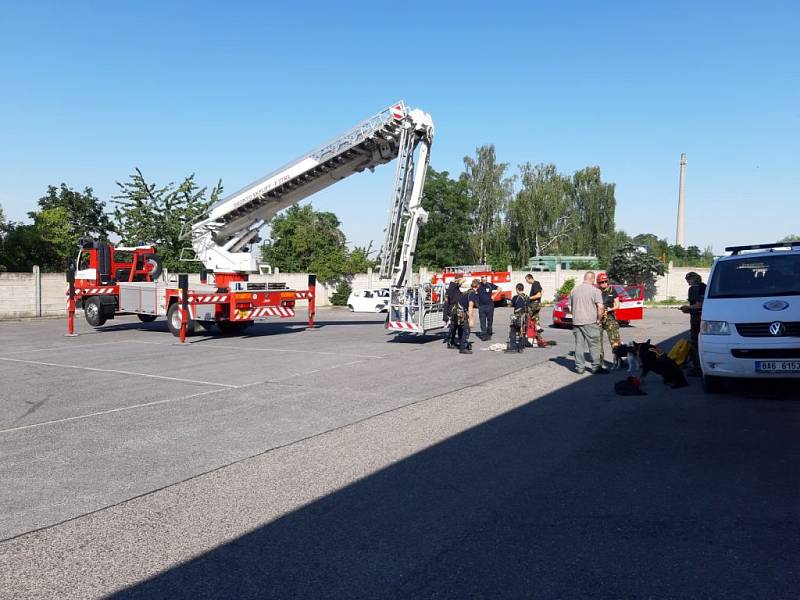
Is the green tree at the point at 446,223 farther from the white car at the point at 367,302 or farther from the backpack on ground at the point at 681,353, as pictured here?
the backpack on ground at the point at 681,353

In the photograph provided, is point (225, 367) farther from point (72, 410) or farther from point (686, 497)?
point (686, 497)

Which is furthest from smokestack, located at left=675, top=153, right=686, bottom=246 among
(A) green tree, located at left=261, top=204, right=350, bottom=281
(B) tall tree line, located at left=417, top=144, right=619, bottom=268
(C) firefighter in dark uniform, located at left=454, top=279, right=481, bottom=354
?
(C) firefighter in dark uniform, located at left=454, top=279, right=481, bottom=354

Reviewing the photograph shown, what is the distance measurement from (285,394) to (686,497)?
621 centimetres

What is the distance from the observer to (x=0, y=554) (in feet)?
14.3

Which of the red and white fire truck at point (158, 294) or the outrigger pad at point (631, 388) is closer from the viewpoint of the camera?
the outrigger pad at point (631, 388)

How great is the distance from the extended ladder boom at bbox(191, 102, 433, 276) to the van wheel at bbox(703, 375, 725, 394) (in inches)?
389

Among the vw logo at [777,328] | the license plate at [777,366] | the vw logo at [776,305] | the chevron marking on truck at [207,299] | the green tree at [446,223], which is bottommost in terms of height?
the license plate at [777,366]

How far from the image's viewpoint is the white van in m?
8.59

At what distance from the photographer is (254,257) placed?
2150cm

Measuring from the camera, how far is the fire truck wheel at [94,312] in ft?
70.1

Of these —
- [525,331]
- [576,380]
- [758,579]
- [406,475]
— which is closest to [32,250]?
[525,331]

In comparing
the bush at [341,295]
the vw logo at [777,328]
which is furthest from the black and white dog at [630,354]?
the bush at [341,295]

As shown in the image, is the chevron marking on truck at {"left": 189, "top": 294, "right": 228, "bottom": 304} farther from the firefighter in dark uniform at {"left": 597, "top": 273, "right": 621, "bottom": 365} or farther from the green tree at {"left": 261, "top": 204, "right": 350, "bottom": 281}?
the green tree at {"left": 261, "top": 204, "right": 350, "bottom": 281}

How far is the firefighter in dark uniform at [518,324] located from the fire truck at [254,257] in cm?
→ 237
